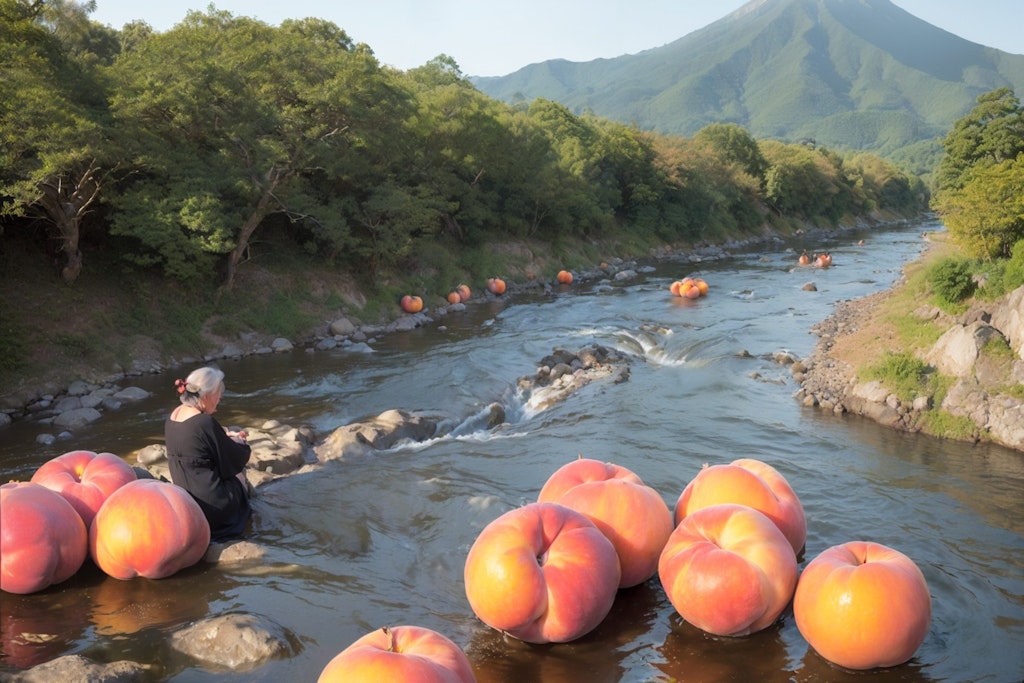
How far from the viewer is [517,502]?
33.6 ft

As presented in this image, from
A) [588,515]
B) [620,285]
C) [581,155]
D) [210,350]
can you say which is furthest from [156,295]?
[581,155]

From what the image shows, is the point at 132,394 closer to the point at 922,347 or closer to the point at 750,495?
the point at 750,495

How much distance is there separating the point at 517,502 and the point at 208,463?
4.16 metres

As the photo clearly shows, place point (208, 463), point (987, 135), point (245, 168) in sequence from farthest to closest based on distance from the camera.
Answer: point (987, 135)
point (245, 168)
point (208, 463)

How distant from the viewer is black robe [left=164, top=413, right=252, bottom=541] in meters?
7.86

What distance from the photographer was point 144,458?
11.7 m

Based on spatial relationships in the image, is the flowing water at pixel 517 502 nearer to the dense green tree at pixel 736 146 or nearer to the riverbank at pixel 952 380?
the riverbank at pixel 952 380

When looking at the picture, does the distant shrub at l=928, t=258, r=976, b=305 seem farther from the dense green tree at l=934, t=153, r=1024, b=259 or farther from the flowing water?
the flowing water

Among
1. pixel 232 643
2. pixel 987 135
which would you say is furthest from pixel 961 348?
pixel 987 135

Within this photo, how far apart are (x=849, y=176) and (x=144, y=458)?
98830mm

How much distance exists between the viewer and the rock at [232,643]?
595 cm

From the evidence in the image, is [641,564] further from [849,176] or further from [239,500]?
[849,176]

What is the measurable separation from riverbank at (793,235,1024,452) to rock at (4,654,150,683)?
46.6 feet

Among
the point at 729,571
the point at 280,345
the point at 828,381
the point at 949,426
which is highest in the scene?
the point at 280,345
